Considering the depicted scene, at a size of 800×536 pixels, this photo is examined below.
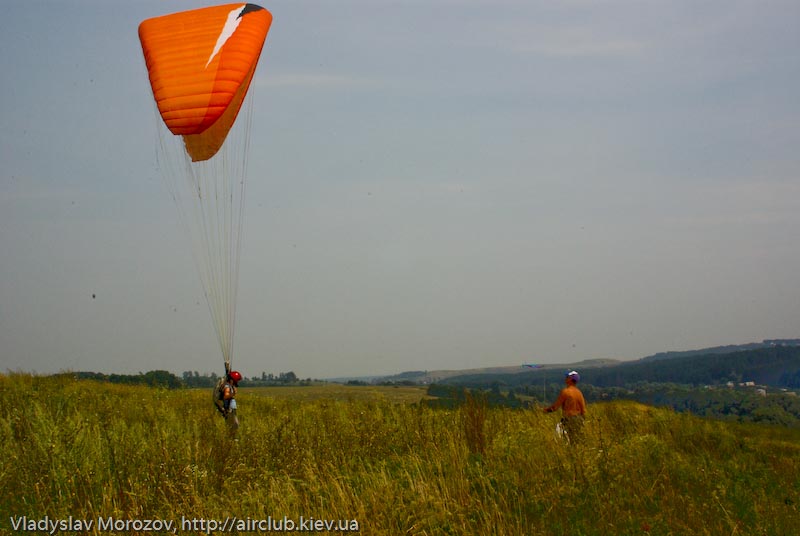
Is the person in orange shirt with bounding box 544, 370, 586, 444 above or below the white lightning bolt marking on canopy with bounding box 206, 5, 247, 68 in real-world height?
below

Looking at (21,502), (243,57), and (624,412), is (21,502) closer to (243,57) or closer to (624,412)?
(243,57)

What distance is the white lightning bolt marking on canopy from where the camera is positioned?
1285cm

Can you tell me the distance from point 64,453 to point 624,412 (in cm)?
1376

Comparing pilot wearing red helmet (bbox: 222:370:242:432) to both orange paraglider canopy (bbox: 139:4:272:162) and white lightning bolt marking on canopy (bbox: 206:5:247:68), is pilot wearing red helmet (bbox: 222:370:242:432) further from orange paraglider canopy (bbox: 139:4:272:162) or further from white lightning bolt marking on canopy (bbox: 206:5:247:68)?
white lightning bolt marking on canopy (bbox: 206:5:247:68)

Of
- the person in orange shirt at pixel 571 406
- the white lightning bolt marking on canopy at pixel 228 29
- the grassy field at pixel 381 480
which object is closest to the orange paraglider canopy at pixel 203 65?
the white lightning bolt marking on canopy at pixel 228 29

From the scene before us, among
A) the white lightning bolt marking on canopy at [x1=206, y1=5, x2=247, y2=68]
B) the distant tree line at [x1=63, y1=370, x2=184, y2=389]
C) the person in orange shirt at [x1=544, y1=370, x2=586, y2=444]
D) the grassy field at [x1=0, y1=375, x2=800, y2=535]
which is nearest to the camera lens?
the grassy field at [x1=0, y1=375, x2=800, y2=535]

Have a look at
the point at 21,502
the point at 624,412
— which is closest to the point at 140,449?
the point at 21,502

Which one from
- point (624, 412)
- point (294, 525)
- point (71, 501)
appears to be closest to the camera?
point (294, 525)

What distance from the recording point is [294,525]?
6.49 metres

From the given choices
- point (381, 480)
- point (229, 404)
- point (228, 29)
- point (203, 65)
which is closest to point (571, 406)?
point (381, 480)

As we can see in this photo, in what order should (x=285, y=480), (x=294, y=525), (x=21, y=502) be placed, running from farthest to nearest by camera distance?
1. (x=285, y=480)
2. (x=21, y=502)
3. (x=294, y=525)

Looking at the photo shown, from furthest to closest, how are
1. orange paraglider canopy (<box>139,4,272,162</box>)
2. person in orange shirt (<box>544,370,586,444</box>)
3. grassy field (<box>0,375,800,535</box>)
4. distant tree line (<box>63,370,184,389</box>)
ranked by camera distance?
distant tree line (<box>63,370,184,389</box>) < orange paraglider canopy (<box>139,4,272,162</box>) < person in orange shirt (<box>544,370,586,444</box>) < grassy field (<box>0,375,800,535</box>)

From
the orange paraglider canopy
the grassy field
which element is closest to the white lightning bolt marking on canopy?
the orange paraglider canopy

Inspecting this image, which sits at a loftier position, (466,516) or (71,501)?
(71,501)
